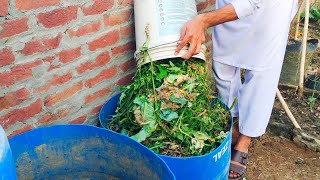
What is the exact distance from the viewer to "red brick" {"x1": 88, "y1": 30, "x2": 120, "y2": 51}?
193 cm

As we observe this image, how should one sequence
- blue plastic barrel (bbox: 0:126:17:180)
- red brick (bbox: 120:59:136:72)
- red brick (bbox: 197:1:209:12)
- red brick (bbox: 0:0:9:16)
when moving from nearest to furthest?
blue plastic barrel (bbox: 0:126:17:180) < red brick (bbox: 0:0:9:16) < red brick (bbox: 120:59:136:72) < red brick (bbox: 197:1:209:12)

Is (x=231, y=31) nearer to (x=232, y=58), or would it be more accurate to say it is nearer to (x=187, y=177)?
→ (x=232, y=58)

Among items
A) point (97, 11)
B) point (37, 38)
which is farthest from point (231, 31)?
point (37, 38)

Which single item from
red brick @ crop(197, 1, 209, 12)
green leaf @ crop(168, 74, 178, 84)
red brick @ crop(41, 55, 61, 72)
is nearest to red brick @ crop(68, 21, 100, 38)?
red brick @ crop(41, 55, 61, 72)

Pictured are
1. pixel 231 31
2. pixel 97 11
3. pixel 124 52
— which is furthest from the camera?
pixel 231 31

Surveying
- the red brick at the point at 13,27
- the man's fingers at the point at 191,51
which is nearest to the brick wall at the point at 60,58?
the red brick at the point at 13,27

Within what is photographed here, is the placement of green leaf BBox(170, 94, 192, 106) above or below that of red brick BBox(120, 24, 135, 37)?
below

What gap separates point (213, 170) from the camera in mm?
1700

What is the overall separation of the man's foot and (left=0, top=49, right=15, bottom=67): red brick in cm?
150

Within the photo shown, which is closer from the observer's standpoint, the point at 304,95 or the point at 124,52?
the point at 124,52

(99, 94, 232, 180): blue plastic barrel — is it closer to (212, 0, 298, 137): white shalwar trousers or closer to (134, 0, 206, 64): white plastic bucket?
(134, 0, 206, 64): white plastic bucket

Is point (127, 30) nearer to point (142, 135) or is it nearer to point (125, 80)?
point (125, 80)

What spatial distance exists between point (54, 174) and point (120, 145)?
37 centimetres

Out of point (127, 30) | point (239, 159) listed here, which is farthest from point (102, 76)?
point (239, 159)
